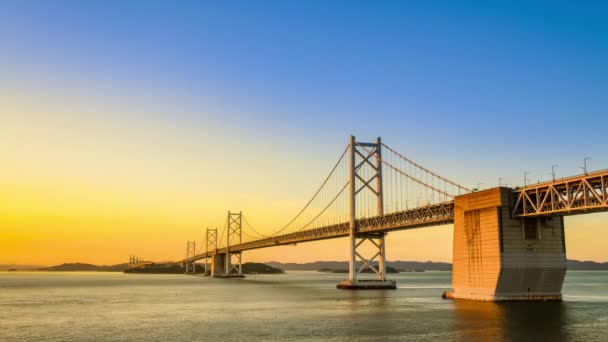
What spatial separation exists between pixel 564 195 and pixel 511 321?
1362cm

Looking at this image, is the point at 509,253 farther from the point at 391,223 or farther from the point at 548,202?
the point at 391,223

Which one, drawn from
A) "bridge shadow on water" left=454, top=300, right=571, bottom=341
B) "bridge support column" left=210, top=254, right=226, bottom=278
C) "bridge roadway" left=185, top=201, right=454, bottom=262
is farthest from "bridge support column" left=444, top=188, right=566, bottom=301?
"bridge support column" left=210, top=254, right=226, bottom=278

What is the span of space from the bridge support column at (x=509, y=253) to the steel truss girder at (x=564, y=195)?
1347 mm

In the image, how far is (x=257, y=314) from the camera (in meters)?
48.6

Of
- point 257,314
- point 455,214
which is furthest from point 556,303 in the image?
point 257,314

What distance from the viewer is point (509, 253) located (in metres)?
48.3

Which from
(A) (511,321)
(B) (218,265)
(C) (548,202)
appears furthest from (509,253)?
(B) (218,265)

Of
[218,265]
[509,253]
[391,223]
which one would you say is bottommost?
[218,265]

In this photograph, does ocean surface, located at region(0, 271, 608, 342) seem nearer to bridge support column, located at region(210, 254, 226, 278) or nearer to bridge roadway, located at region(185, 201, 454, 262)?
bridge roadway, located at region(185, 201, 454, 262)

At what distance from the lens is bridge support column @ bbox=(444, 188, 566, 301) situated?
48562 mm

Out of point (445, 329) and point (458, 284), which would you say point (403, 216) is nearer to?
point (458, 284)

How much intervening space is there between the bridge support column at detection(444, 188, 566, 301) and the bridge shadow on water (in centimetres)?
126

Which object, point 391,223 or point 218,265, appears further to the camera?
point 218,265

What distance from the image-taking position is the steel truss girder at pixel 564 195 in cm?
4216
